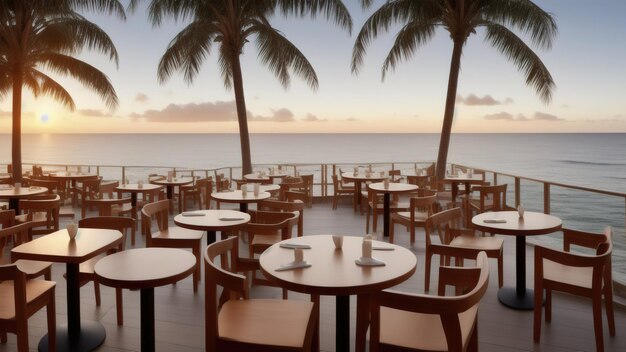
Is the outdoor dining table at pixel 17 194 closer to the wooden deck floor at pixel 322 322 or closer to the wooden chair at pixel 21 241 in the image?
the wooden deck floor at pixel 322 322

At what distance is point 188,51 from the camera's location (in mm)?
10781

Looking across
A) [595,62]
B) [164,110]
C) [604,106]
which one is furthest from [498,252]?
[164,110]

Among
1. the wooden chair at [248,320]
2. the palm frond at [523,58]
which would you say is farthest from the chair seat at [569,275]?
the palm frond at [523,58]

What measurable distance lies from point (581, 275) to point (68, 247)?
367 cm

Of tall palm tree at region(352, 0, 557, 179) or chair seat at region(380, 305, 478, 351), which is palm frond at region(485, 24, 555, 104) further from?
chair seat at region(380, 305, 478, 351)

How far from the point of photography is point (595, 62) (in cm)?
2023

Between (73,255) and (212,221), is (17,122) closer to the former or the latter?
(212,221)

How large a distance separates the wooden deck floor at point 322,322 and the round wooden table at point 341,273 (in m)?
0.76

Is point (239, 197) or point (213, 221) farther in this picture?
point (239, 197)

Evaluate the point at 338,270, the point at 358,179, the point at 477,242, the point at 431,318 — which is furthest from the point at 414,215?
the point at 338,270

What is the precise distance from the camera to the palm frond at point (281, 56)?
→ 1078 cm

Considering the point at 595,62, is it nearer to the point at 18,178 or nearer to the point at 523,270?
the point at 523,270

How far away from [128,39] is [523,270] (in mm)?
16724

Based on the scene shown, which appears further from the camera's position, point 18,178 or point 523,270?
point 18,178
